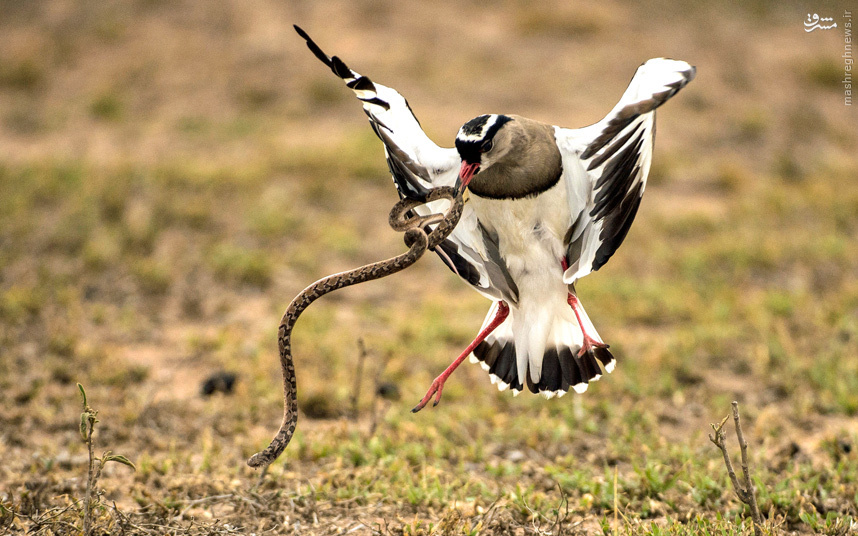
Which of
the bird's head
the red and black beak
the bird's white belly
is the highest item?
the bird's head

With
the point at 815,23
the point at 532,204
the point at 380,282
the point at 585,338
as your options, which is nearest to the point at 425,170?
the point at 532,204

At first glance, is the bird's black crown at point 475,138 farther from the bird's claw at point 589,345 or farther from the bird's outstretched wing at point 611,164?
the bird's claw at point 589,345

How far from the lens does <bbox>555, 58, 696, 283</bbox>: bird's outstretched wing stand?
2074mm

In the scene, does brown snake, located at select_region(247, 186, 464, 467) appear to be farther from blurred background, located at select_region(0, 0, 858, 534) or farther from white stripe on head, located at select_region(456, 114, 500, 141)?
blurred background, located at select_region(0, 0, 858, 534)

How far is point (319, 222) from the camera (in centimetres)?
597

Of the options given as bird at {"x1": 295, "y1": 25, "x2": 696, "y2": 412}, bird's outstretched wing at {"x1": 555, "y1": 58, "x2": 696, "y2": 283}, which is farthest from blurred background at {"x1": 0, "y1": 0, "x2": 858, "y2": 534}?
bird's outstretched wing at {"x1": 555, "y1": 58, "x2": 696, "y2": 283}

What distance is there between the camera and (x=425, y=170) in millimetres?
2543

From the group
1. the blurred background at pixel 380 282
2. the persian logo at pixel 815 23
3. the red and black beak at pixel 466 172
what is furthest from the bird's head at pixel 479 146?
the persian logo at pixel 815 23

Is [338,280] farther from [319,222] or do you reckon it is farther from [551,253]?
[319,222]

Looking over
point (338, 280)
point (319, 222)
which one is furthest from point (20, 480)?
point (319, 222)

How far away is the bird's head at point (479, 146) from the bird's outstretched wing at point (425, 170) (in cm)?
11

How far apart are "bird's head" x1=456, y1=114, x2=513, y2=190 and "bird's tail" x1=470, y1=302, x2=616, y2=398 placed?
63 cm

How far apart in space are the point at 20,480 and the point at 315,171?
4.16m

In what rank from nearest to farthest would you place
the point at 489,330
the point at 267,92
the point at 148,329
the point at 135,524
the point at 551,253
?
the point at 135,524
the point at 551,253
the point at 489,330
the point at 148,329
the point at 267,92
